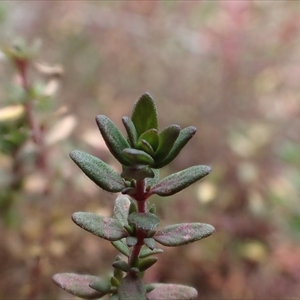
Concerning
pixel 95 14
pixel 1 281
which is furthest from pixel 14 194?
pixel 95 14

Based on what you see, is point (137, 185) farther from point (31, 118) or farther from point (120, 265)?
point (31, 118)

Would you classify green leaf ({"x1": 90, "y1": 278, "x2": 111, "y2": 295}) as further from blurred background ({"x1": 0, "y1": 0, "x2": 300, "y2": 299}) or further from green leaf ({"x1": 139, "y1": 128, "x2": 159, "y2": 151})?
blurred background ({"x1": 0, "y1": 0, "x2": 300, "y2": 299})

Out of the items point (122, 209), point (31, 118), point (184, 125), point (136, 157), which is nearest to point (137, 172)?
point (136, 157)

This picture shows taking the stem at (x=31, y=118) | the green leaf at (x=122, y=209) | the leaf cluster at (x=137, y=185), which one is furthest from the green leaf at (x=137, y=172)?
the stem at (x=31, y=118)

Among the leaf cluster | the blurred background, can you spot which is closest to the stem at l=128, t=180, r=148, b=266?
the leaf cluster

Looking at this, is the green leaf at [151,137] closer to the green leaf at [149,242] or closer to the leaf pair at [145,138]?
the leaf pair at [145,138]

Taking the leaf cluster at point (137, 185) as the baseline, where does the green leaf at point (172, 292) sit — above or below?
below
